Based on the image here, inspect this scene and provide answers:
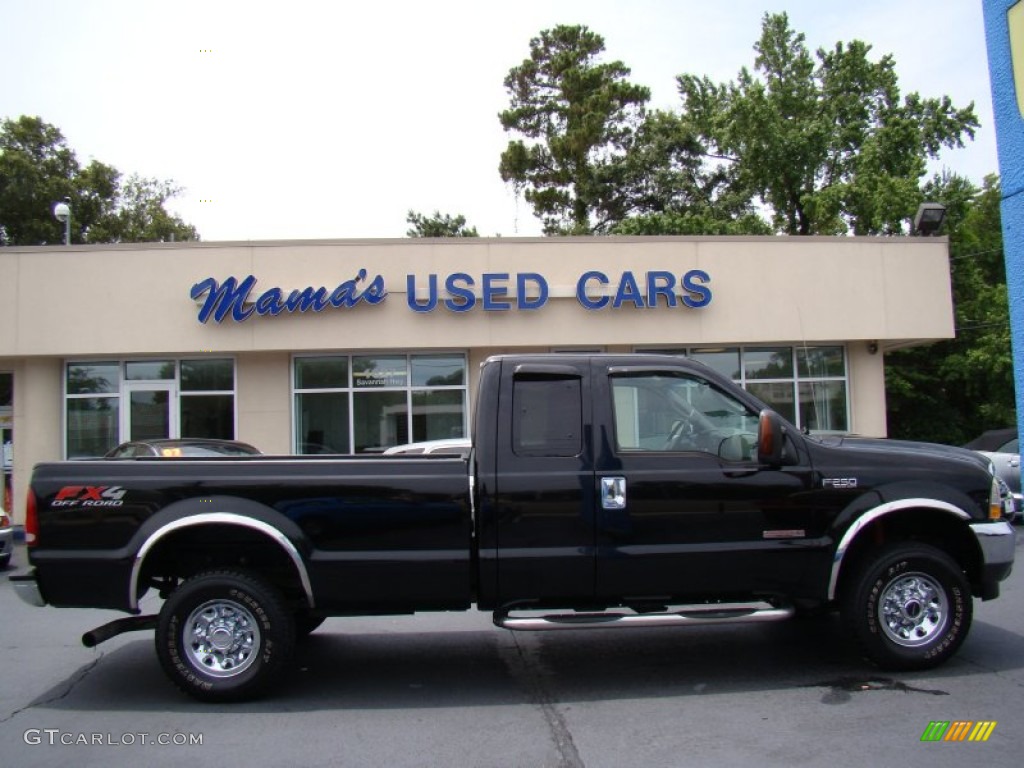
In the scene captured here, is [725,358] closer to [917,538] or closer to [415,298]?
[415,298]

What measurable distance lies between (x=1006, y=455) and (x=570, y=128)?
2532 cm

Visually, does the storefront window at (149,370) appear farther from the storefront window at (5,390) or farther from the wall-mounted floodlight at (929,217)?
the storefront window at (5,390)

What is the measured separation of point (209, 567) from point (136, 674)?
128 centimetres

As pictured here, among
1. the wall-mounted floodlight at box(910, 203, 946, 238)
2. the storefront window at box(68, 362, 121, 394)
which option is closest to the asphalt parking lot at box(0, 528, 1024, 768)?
the storefront window at box(68, 362, 121, 394)

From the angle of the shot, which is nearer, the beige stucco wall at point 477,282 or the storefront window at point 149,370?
the beige stucco wall at point 477,282

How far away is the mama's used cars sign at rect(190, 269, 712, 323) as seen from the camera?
16.1 meters

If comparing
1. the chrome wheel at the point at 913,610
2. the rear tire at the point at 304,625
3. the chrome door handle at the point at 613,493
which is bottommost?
the rear tire at the point at 304,625

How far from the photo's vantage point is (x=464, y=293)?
53.9 feet

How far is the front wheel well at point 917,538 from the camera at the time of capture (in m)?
5.85

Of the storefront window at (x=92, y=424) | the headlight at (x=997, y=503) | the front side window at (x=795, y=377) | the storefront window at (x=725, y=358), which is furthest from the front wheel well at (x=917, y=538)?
the storefront window at (x=92, y=424)

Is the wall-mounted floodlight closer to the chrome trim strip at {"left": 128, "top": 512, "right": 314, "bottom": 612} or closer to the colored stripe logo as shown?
the colored stripe logo

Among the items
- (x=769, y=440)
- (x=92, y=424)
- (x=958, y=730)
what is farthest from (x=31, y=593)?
(x=92, y=424)

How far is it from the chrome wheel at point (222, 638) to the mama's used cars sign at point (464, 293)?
11.1m

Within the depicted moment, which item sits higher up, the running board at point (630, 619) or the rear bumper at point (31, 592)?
the rear bumper at point (31, 592)
